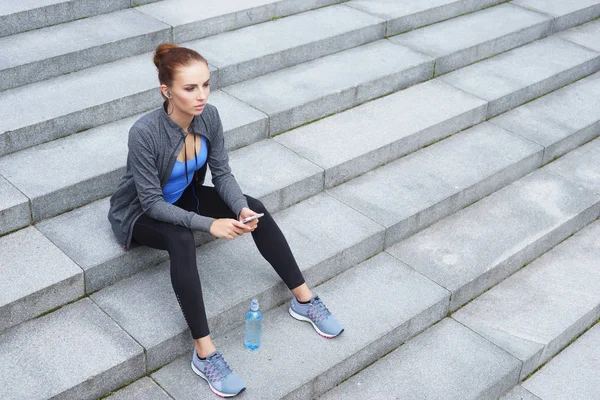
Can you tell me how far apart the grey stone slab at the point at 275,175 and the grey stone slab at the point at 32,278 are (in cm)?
123

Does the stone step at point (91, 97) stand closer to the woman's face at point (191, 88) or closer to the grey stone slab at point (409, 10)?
the grey stone slab at point (409, 10)

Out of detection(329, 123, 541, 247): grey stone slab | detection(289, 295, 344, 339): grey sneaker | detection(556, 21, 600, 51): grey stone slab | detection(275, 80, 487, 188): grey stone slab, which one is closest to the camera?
detection(289, 295, 344, 339): grey sneaker

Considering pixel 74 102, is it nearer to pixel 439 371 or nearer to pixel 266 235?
pixel 266 235

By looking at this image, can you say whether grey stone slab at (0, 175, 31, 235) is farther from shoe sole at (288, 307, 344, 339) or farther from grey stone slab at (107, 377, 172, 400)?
shoe sole at (288, 307, 344, 339)

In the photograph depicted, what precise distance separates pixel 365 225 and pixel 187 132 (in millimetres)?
1386

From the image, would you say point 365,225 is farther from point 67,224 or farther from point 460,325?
point 67,224

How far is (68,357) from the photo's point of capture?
149 inches

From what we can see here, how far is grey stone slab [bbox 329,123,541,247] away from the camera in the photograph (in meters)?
5.11

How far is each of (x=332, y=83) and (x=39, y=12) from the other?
84.3 inches

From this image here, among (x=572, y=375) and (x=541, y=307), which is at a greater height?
(x=541, y=307)

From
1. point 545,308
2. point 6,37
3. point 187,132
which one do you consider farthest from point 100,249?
point 545,308

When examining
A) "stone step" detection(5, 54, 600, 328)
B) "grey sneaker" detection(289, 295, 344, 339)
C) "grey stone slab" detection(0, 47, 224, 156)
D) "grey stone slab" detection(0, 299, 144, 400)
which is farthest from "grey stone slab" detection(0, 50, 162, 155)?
"grey sneaker" detection(289, 295, 344, 339)

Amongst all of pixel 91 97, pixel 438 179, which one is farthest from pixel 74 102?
pixel 438 179

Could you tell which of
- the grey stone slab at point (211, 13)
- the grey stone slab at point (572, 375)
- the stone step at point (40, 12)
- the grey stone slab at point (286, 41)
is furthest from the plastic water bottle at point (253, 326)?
the stone step at point (40, 12)
